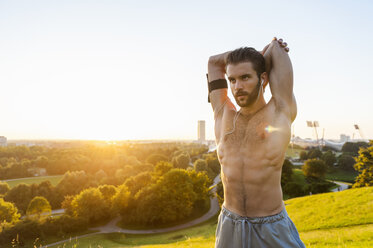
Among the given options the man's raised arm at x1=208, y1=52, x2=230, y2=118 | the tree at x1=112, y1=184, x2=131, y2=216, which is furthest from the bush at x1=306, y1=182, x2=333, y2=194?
the man's raised arm at x1=208, y1=52, x2=230, y2=118

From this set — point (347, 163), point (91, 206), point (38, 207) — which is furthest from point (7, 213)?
point (347, 163)

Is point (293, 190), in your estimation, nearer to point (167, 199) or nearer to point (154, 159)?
point (167, 199)

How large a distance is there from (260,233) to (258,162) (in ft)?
2.16

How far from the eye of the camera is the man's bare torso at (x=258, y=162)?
232cm

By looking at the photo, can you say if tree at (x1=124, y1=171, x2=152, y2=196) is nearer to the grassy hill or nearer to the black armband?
the grassy hill

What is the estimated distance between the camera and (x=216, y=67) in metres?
2.94

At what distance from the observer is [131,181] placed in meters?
45.3

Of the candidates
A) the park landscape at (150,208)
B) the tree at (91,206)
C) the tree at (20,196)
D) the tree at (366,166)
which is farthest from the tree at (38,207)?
the tree at (366,166)

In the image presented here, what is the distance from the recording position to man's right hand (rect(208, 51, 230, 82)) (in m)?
2.90

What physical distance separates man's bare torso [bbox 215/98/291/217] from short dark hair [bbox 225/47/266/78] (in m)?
0.36

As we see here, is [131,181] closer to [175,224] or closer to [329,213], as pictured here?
[175,224]

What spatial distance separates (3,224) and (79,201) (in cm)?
1013

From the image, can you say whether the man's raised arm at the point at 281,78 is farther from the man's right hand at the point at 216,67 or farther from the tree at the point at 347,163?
the tree at the point at 347,163

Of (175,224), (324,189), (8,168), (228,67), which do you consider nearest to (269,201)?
(228,67)
